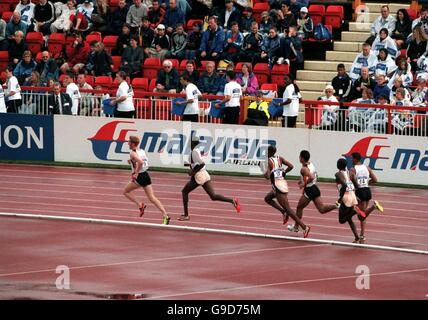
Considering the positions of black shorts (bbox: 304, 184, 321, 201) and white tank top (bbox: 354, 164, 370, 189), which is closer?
white tank top (bbox: 354, 164, 370, 189)

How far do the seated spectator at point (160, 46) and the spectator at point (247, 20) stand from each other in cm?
200

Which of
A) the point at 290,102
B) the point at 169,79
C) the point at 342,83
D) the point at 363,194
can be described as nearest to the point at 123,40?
the point at 169,79

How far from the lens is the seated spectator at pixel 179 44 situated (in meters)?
35.8

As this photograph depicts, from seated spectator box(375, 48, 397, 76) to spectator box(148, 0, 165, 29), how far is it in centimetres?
698

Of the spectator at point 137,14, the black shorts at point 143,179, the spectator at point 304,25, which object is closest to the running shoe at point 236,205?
the black shorts at point 143,179

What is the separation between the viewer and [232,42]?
115 ft

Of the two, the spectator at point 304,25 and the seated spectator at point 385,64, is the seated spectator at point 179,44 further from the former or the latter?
the seated spectator at point 385,64

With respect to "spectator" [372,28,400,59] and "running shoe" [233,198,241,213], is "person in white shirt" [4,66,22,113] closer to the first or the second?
"spectator" [372,28,400,59]

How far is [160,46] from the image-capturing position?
3609 centimetres

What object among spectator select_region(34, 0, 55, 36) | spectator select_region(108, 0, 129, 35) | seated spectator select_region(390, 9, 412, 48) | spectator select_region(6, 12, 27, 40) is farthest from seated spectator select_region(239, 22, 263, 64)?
spectator select_region(6, 12, 27, 40)

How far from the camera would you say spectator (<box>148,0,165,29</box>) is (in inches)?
1464

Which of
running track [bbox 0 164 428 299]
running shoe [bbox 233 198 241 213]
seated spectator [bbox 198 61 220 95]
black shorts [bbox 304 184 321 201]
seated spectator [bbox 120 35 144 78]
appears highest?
seated spectator [bbox 120 35 144 78]

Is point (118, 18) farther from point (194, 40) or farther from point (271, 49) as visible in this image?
point (271, 49)
